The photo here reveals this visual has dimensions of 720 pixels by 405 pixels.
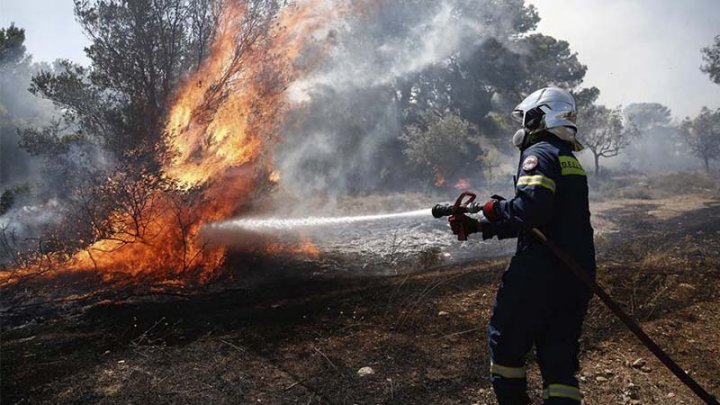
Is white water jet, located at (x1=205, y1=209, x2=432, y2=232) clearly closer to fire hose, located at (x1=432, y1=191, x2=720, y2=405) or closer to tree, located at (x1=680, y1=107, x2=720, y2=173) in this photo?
fire hose, located at (x1=432, y1=191, x2=720, y2=405)

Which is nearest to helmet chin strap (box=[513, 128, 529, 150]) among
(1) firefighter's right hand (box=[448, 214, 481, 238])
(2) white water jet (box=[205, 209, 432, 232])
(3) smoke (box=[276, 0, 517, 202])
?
(1) firefighter's right hand (box=[448, 214, 481, 238])

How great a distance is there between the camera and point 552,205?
9.87 feet

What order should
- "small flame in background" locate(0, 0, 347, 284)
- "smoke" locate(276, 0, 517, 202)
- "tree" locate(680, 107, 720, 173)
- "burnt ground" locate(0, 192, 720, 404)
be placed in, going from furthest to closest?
"tree" locate(680, 107, 720, 173)
"smoke" locate(276, 0, 517, 202)
"small flame in background" locate(0, 0, 347, 284)
"burnt ground" locate(0, 192, 720, 404)

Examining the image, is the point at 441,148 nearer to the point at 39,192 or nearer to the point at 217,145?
the point at 217,145

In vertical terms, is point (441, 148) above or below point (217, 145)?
above

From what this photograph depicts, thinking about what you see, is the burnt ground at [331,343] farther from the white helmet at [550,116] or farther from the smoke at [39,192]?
the smoke at [39,192]

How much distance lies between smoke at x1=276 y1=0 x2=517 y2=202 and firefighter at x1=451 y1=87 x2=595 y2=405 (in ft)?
64.2

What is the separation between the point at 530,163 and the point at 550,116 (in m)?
0.52

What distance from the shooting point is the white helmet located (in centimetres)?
329

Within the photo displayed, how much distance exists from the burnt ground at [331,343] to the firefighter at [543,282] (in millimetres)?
1027

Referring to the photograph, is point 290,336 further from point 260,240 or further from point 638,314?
point 260,240

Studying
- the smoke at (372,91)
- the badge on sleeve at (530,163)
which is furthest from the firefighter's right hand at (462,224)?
the smoke at (372,91)

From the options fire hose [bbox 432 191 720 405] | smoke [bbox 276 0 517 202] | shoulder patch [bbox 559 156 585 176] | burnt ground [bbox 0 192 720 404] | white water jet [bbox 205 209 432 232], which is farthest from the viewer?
smoke [bbox 276 0 517 202]

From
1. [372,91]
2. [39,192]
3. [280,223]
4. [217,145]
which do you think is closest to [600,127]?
[372,91]
